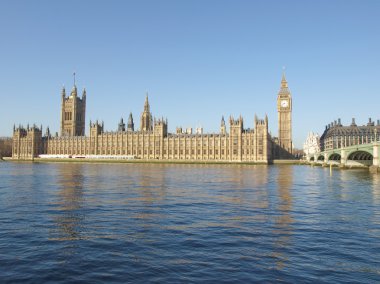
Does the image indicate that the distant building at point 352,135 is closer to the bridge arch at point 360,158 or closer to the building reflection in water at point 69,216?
the bridge arch at point 360,158

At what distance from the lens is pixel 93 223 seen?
2069 centimetres

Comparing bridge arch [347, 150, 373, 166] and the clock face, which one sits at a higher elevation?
the clock face

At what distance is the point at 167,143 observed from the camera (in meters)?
164

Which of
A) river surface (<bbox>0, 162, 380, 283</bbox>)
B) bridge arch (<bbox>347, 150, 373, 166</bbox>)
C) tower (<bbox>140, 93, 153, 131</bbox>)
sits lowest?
river surface (<bbox>0, 162, 380, 283</bbox>)

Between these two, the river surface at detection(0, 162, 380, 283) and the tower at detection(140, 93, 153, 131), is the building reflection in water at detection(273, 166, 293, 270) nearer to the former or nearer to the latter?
the river surface at detection(0, 162, 380, 283)

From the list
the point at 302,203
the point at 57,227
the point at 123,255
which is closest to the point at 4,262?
the point at 123,255

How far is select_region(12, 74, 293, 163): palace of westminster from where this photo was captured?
150625 millimetres

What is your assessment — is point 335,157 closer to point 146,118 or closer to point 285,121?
point 285,121

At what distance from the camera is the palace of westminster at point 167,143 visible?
151 metres

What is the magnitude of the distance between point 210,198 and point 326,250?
16865 millimetres

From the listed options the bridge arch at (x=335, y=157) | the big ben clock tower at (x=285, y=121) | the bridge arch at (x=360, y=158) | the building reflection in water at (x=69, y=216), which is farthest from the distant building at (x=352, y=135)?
the building reflection in water at (x=69, y=216)

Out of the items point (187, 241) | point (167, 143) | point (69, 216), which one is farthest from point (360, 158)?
point (187, 241)

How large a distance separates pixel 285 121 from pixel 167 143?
61.7 meters

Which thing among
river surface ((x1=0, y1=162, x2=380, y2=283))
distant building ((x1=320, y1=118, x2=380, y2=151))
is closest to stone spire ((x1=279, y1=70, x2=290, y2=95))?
distant building ((x1=320, y1=118, x2=380, y2=151))
